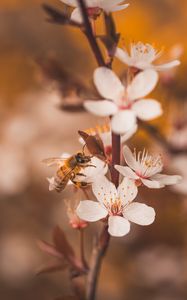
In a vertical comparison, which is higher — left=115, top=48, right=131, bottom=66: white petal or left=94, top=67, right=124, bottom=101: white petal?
left=115, top=48, right=131, bottom=66: white petal

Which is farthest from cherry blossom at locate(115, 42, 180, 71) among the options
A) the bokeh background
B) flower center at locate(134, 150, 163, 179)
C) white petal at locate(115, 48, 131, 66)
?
the bokeh background

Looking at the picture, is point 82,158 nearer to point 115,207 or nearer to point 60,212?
point 115,207

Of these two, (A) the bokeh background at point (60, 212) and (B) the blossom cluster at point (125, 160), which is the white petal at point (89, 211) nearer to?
(B) the blossom cluster at point (125, 160)

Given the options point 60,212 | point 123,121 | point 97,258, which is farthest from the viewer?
point 60,212

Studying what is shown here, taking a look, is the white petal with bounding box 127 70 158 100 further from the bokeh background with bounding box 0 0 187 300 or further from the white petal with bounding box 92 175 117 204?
the bokeh background with bounding box 0 0 187 300

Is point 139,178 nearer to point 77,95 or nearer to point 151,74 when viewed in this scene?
point 151,74

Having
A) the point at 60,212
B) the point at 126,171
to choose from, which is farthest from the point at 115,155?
the point at 60,212

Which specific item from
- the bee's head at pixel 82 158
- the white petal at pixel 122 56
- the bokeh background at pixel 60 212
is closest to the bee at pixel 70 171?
the bee's head at pixel 82 158

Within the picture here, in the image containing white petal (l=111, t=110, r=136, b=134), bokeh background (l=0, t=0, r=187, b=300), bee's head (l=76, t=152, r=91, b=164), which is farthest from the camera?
bokeh background (l=0, t=0, r=187, b=300)
